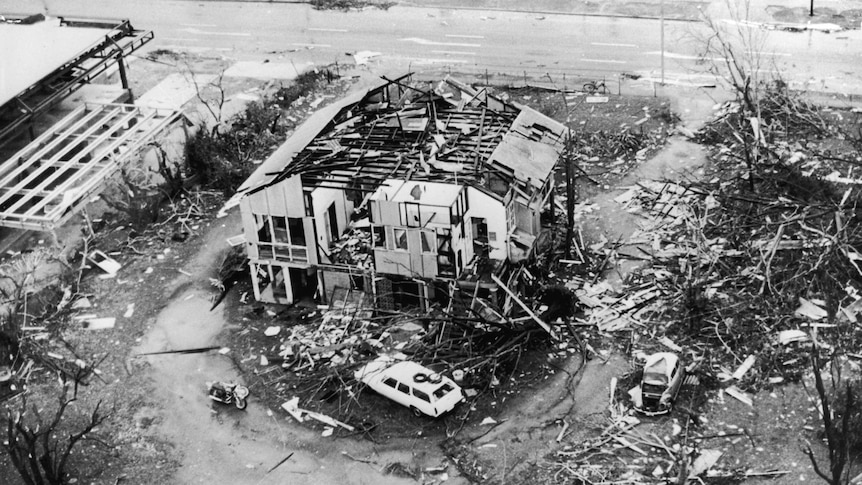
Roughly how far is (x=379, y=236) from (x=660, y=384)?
10.5 meters

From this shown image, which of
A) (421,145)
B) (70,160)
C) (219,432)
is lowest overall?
(219,432)

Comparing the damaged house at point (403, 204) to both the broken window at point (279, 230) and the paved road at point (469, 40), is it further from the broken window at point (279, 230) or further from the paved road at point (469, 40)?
the paved road at point (469, 40)

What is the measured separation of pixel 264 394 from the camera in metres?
35.4

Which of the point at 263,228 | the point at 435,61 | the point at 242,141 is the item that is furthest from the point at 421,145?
the point at 435,61

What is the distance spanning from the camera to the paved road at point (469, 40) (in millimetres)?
52906

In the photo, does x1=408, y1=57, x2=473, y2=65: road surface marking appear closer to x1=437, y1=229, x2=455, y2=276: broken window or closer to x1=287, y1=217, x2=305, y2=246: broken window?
x1=287, y1=217, x2=305, y2=246: broken window

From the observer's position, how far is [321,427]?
3378 centimetres

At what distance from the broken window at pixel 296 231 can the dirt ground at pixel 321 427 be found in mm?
2784

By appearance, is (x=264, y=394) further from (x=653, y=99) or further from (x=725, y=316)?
(x=653, y=99)

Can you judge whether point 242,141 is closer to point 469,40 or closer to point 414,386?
point 469,40

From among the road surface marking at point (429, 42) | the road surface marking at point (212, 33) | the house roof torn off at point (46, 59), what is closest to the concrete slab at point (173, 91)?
the house roof torn off at point (46, 59)

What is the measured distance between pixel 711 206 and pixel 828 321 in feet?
25.4

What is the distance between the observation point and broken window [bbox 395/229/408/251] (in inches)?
1436

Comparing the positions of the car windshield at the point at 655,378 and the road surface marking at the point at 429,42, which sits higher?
the road surface marking at the point at 429,42
